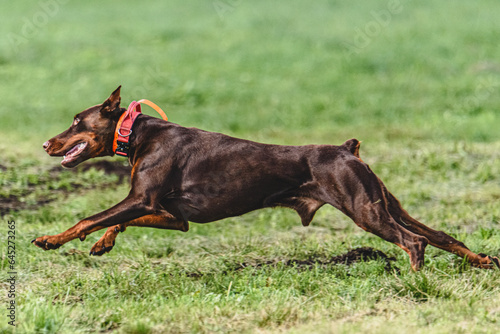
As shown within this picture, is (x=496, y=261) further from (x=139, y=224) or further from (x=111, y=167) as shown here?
(x=111, y=167)

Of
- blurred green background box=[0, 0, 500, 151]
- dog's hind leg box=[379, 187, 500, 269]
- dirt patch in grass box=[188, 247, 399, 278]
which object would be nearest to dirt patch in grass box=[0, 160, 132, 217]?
blurred green background box=[0, 0, 500, 151]

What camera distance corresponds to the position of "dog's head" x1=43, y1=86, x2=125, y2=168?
17.3 ft

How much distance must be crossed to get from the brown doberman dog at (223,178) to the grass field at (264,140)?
46 centimetres

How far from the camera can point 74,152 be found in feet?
17.4

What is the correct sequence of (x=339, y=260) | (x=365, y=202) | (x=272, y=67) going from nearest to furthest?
(x=365, y=202), (x=339, y=260), (x=272, y=67)

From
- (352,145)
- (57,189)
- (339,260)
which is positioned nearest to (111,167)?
(57,189)

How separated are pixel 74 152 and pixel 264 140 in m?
6.99

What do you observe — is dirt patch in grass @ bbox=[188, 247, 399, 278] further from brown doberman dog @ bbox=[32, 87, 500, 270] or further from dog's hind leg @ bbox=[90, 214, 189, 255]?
brown doberman dog @ bbox=[32, 87, 500, 270]

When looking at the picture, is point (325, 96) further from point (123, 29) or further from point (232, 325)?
point (232, 325)

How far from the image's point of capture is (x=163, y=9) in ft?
79.2

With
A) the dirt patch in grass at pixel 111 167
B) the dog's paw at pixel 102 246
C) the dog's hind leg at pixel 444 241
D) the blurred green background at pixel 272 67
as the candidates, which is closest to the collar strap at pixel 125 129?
the dog's paw at pixel 102 246

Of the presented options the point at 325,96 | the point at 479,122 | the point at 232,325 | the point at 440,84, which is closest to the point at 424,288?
the point at 232,325

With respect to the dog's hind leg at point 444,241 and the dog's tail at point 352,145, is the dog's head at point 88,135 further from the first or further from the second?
the dog's hind leg at point 444,241

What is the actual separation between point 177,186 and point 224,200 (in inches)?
14.1
